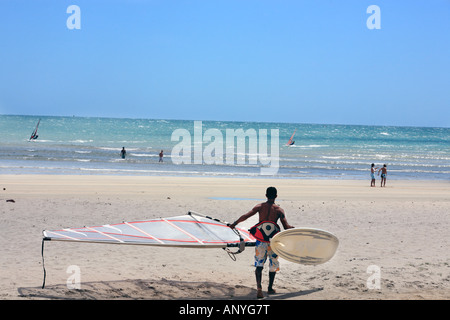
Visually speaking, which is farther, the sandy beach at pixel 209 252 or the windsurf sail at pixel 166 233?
the sandy beach at pixel 209 252

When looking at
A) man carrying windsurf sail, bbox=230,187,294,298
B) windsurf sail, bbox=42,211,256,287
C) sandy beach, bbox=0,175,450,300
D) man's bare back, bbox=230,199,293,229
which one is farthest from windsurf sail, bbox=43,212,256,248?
sandy beach, bbox=0,175,450,300

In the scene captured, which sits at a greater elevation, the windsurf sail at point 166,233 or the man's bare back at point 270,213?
the man's bare back at point 270,213

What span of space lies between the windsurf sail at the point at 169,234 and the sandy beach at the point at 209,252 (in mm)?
713

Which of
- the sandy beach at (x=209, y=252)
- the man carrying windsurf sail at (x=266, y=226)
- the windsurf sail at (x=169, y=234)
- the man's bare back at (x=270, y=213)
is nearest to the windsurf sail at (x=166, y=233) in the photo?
the windsurf sail at (x=169, y=234)

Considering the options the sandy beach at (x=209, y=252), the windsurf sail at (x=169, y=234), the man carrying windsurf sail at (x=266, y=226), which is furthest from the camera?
the sandy beach at (x=209, y=252)

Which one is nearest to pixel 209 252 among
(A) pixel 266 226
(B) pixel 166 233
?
(B) pixel 166 233

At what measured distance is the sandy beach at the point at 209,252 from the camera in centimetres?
735

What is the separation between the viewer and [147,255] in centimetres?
938

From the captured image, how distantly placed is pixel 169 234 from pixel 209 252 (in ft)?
8.60

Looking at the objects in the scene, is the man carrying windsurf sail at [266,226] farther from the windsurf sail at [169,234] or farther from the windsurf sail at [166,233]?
the windsurf sail at [166,233]

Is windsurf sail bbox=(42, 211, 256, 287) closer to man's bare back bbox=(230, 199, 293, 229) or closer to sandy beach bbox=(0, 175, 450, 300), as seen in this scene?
man's bare back bbox=(230, 199, 293, 229)

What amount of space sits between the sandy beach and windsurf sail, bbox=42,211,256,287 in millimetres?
713
